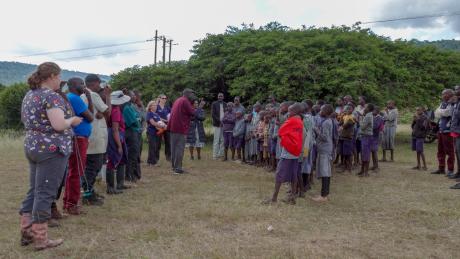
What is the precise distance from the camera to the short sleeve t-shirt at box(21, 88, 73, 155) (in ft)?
13.7

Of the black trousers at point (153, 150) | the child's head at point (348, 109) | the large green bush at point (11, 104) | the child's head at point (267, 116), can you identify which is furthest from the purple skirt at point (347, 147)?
the large green bush at point (11, 104)

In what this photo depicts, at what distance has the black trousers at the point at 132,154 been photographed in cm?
753

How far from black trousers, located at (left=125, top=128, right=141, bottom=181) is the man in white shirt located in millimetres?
1305

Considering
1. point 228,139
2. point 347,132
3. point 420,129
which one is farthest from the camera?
point 228,139

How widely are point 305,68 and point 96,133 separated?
9.61 meters

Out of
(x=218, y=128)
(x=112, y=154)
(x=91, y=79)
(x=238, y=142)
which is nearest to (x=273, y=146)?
(x=238, y=142)

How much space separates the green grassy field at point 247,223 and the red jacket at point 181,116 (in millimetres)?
1056

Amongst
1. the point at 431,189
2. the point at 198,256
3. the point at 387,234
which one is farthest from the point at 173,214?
the point at 431,189

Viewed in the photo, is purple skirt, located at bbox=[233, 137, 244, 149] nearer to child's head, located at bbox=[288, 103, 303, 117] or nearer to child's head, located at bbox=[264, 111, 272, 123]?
child's head, located at bbox=[264, 111, 272, 123]

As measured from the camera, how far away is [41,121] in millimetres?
4191

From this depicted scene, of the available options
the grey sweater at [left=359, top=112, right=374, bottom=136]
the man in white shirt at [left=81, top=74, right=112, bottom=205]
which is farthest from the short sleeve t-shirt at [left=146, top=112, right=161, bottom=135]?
the grey sweater at [left=359, top=112, right=374, bottom=136]

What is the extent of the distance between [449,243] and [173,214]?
3392 mm

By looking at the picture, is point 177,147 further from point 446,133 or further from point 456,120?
point 446,133

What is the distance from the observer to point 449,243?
4902 millimetres
